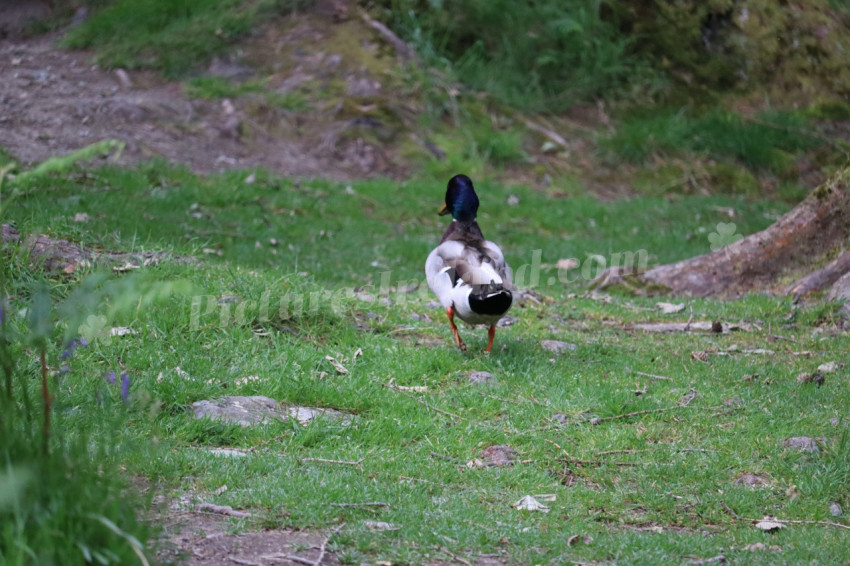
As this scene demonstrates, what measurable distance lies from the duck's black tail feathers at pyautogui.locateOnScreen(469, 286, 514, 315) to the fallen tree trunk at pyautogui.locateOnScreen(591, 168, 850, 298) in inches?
153

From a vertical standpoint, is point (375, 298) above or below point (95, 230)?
below

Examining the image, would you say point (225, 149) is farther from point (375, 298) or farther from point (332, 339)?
point (332, 339)

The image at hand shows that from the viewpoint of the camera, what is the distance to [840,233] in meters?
8.48

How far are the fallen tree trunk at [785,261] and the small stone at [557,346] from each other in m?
2.82

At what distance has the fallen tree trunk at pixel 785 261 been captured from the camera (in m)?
8.41

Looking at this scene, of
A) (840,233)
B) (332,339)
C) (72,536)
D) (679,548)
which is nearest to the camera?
(72,536)

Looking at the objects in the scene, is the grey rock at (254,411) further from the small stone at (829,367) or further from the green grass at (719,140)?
the green grass at (719,140)

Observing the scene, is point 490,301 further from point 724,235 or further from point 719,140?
point 719,140

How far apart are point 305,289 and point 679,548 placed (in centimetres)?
389

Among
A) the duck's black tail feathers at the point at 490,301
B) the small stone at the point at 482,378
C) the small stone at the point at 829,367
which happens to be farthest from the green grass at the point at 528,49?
the duck's black tail feathers at the point at 490,301

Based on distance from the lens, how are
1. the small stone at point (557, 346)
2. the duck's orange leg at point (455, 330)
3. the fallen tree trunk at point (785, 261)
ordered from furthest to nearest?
the fallen tree trunk at point (785, 261) < the small stone at point (557, 346) < the duck's orange leg at point (455, 330)

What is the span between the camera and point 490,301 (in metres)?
5.54

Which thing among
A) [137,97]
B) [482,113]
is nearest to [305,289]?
[137,97]

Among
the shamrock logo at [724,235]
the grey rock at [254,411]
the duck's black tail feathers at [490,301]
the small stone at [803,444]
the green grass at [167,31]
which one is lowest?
the shamrock logo at [724,235]
